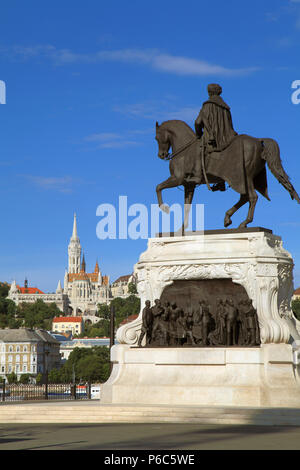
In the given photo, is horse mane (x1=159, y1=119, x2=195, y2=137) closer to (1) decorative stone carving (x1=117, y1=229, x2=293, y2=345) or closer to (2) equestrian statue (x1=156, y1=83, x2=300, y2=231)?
(2) equestrian statue (x1=156, y1=83, x2=300, y2=231)

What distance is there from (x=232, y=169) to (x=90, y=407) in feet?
25.3

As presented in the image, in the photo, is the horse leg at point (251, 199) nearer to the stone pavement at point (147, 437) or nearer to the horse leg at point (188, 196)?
the horse leg at point (188, 196)

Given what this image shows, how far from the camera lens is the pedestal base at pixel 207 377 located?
22.1 meters

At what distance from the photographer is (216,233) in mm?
24234

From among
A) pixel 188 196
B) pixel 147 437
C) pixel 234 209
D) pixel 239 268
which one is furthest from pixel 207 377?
pixel 147 437

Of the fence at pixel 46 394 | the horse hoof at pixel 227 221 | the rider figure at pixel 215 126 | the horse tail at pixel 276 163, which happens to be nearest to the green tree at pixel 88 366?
the fence at pixel 46 394

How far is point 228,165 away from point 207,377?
19.3 feet

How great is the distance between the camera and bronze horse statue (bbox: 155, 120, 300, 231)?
24.1 metres

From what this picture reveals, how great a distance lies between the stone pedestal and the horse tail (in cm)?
135

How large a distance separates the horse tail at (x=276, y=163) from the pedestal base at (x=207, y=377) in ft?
14.4
